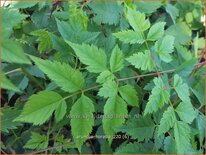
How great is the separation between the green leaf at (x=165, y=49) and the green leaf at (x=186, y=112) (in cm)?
14

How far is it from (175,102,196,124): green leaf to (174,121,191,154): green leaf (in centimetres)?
2

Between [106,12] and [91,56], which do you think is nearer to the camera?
[91,56]

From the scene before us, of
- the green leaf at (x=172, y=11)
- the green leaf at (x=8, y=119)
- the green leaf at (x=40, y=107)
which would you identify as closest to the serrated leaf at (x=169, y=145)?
the green leaf at (x=40, y=107)

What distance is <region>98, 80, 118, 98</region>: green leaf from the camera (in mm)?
860

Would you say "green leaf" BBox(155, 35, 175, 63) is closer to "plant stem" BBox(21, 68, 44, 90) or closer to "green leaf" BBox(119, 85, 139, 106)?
"green leaf" BBox(119, 85, 139, 106)

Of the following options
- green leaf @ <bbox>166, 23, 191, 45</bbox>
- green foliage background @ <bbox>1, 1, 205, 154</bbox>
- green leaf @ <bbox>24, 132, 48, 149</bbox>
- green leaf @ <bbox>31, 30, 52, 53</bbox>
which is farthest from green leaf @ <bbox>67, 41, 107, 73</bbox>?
green leaf @ <bbox>166, 23, 191, 45</bbox>

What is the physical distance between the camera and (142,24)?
95cm

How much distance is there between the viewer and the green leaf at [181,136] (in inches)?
34.4

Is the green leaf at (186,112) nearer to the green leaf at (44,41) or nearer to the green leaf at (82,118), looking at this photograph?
the green leaf at (82,118)

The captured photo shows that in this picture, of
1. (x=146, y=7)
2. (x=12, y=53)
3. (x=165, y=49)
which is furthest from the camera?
(x=146, y=7)

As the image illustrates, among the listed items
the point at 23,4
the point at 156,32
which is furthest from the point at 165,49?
the point at 23,4

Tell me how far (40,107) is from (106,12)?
1.50ft

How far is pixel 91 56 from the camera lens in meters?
0.88

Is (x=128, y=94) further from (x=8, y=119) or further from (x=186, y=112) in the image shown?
(x=8, y=119)
